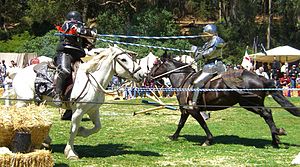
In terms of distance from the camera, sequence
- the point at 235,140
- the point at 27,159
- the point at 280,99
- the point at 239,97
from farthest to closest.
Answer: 1. the point at 235,140
2. the point at 239,97
3. the point at 280,99
4. the point at 27,159

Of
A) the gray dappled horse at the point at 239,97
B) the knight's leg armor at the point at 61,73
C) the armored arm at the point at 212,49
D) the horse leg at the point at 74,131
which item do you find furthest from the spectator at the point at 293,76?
the horse leg at the point at 74,131

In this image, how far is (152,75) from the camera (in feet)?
43.8

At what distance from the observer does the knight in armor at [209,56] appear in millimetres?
11906

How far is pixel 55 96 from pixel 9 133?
7.67ft

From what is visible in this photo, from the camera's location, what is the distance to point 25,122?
8047 millimetres

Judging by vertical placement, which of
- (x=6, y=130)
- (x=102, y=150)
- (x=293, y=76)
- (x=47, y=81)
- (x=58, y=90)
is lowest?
(x=293, y=76)

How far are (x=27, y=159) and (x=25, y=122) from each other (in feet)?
2.04

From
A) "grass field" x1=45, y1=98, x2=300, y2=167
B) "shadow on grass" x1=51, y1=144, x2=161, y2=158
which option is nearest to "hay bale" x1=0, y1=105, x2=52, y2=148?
"grass field" x1=45, y1=98, x2=300, y2=167

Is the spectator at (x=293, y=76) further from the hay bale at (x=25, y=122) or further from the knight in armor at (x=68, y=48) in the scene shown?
the hay bale at (x=25, y=122)

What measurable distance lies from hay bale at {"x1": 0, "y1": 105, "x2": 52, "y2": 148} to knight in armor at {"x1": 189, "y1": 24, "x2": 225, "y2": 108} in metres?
4.35

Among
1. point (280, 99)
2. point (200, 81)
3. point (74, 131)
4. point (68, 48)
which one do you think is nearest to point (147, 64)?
point (200, 81)

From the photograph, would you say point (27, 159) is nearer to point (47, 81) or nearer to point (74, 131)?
point (74, 131)

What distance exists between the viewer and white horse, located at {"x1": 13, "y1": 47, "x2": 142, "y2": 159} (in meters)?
9.85

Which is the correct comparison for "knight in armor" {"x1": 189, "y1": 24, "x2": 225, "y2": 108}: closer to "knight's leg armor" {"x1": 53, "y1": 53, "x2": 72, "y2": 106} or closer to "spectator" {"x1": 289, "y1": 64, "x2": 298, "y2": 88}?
"knight's leg armor" {"x1": 53, "y1": 53, "x2": 72, "y2": 106}
